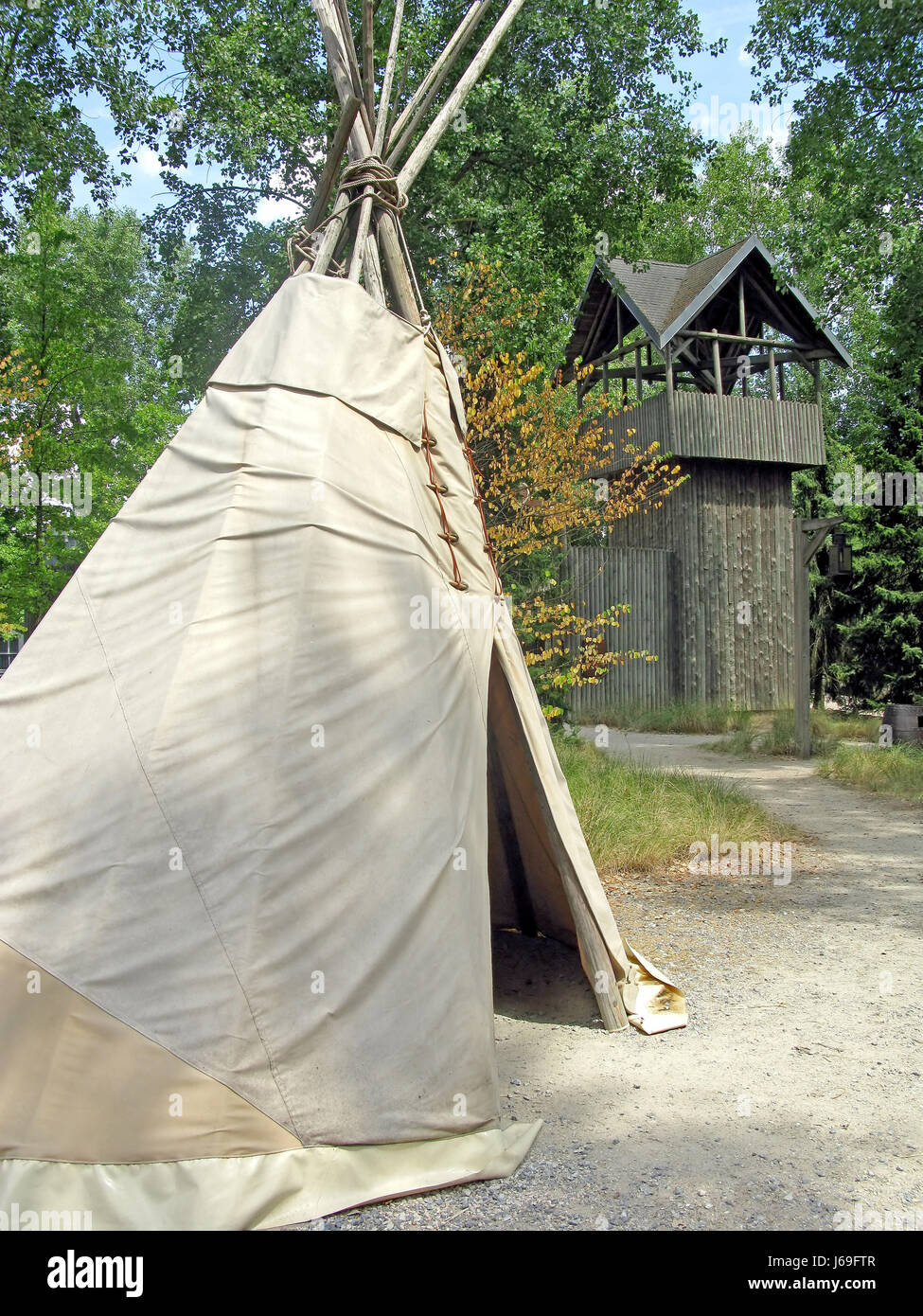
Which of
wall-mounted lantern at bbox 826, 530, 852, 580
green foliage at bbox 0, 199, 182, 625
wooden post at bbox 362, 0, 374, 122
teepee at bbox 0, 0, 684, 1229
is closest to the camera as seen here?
teepee at bbox 0, 0, 684, 1229

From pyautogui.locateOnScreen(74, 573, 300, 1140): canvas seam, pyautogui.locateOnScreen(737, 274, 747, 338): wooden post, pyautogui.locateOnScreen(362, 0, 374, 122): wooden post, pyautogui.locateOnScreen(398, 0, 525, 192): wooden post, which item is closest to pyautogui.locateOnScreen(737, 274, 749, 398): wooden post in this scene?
pyautogui.locateOnScreen(737, 274, 747, 338): wooden post

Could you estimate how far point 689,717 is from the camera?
16922mm

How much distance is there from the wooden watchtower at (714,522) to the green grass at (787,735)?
2101 mm

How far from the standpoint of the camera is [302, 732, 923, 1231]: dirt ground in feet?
10.2

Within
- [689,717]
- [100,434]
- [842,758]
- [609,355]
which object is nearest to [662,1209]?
[842,758]

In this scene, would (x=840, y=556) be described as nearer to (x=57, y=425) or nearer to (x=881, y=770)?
(x=881, y=770)

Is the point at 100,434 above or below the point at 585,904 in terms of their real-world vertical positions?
above

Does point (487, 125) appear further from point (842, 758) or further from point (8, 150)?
point (842, 758)

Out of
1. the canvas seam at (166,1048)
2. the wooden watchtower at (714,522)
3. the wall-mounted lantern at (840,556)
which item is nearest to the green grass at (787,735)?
the wooden watchtower at (714,522)

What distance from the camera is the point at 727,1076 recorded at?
13.5ft

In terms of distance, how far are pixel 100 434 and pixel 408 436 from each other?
13.7 m

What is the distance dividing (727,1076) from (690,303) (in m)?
16.7

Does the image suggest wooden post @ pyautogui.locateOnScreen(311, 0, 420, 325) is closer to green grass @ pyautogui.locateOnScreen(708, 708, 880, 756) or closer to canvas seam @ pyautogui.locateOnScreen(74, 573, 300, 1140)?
canvas seam @ pyautogui.locateOnScreen(74, 573, 300, 1140)

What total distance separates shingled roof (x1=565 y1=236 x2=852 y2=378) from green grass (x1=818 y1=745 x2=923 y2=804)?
9004 mm
